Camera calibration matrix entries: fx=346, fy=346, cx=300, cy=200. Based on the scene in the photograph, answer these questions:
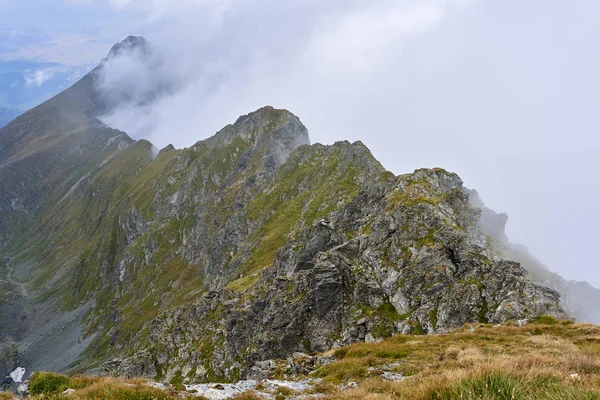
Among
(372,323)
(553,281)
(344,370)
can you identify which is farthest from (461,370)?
(553,281)

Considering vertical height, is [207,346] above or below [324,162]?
below

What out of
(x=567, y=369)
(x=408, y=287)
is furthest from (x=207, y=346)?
(x=567, y=369)

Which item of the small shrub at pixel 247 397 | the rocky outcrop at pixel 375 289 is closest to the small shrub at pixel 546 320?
the rocky outcrop at pixel 375 289

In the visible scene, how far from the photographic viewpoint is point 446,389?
31.2ft

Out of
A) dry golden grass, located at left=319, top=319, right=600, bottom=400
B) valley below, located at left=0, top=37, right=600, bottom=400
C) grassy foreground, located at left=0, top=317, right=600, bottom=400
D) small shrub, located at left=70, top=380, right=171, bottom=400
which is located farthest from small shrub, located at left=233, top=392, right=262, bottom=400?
dry golden grass, located at left=319, top=319, right=600, bottom=400

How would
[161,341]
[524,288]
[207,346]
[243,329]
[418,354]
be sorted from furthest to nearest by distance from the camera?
1. [161,341]
2. [207,346]
3. [243,329]
4. [524,288]
5. [418,354]

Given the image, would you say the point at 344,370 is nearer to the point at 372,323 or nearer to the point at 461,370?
the point at 461,370

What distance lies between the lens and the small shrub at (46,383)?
15.7m

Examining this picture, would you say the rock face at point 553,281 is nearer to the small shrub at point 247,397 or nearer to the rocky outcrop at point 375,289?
the rocky outcrop at point 375,289

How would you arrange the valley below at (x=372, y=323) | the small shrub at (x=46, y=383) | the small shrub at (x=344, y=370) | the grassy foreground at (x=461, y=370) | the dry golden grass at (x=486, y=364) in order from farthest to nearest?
the small shrub at (x=344, y=370) < the small shrub at (x=46, y=383) < the valley below at (x=372, y=323) < the grassy foreground at (x=461, y=370) < the dry golden grass at (x=486, y=364)

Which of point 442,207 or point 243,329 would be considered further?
point 243,329

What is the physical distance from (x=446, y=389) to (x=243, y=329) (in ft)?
199

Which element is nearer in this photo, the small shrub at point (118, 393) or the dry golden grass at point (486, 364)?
the dry golden grass at point (486, 364)

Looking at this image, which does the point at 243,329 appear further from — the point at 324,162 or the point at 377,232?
the point at 324,162
